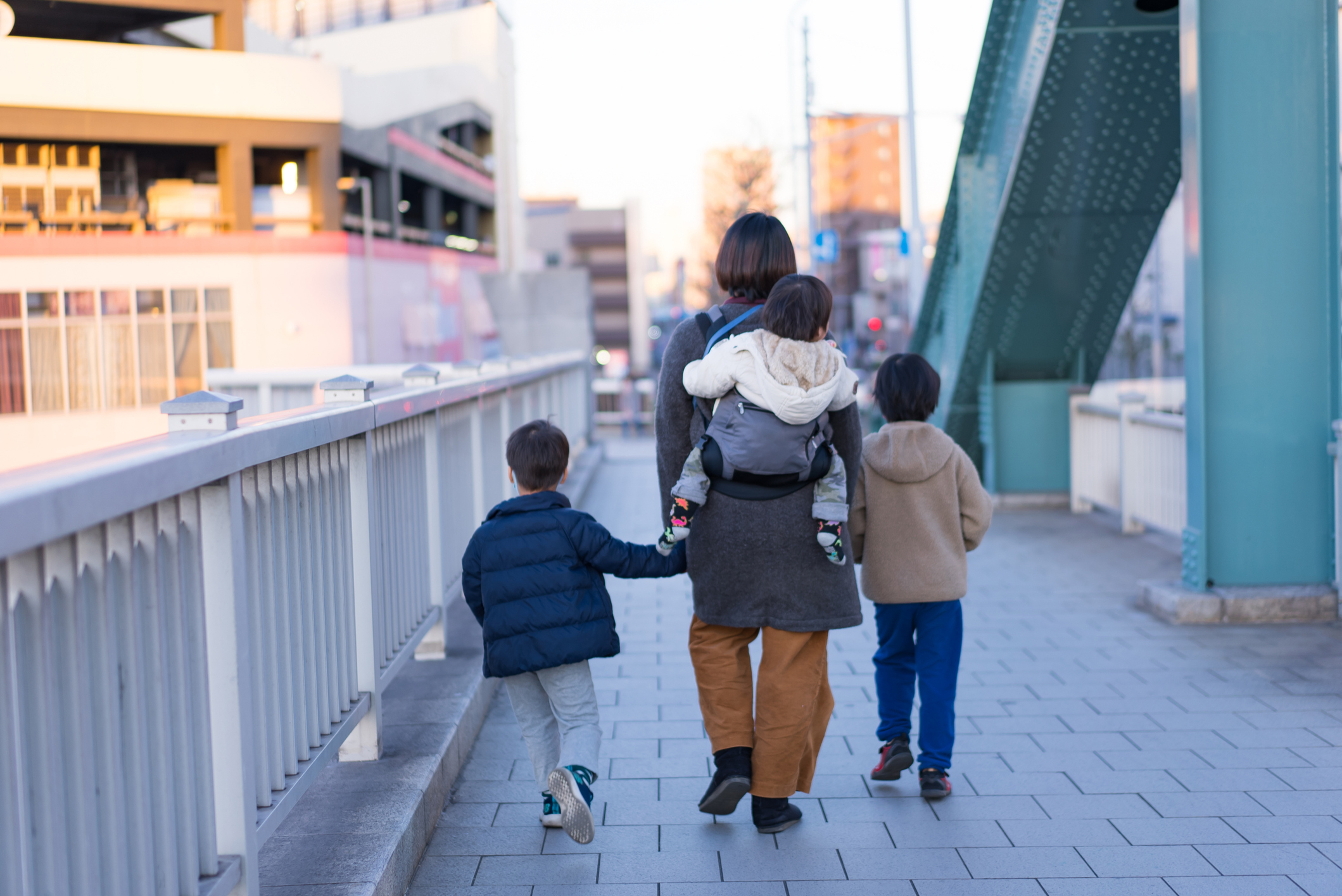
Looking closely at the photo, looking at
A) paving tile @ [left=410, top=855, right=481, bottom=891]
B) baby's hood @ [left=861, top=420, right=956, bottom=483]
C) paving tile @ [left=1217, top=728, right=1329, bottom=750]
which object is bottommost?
paving tile @ [left=1217, top=728, right=1329, bottom=750]

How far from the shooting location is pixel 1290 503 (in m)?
6.36

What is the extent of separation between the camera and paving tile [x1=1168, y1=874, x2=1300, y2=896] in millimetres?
3229

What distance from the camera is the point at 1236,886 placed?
3.27 meters

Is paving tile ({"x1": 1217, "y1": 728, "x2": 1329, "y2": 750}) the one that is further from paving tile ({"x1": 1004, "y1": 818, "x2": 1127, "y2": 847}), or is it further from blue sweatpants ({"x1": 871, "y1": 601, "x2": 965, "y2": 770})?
blue sweatpants ({"x1": 871, "y1": 601, "x2": 965, "y2": 770})

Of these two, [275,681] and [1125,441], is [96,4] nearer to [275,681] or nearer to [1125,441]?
[1125,441]

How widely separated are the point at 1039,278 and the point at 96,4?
32.3 meters

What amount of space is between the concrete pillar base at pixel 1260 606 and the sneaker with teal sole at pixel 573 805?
3.99 meters

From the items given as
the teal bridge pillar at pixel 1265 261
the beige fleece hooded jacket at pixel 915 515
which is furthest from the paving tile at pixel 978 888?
the teal bridge pillar at pixel 1265 261

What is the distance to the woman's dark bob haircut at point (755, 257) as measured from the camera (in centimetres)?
364

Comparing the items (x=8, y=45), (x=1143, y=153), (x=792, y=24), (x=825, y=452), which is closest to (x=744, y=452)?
(x=825, y=452)

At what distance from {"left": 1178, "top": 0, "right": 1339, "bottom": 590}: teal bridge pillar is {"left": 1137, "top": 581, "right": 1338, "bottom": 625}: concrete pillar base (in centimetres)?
19

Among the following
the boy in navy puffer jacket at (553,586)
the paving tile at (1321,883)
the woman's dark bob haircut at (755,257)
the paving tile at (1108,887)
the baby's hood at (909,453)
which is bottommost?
the paving tile at (1108,887)

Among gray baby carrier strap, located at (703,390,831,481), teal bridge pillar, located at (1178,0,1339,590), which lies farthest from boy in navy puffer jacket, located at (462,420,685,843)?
teal bridge pillar, located at (1178,0,1339,590)

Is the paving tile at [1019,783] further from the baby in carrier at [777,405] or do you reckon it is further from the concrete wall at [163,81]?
the concrete wall at [163,81]
